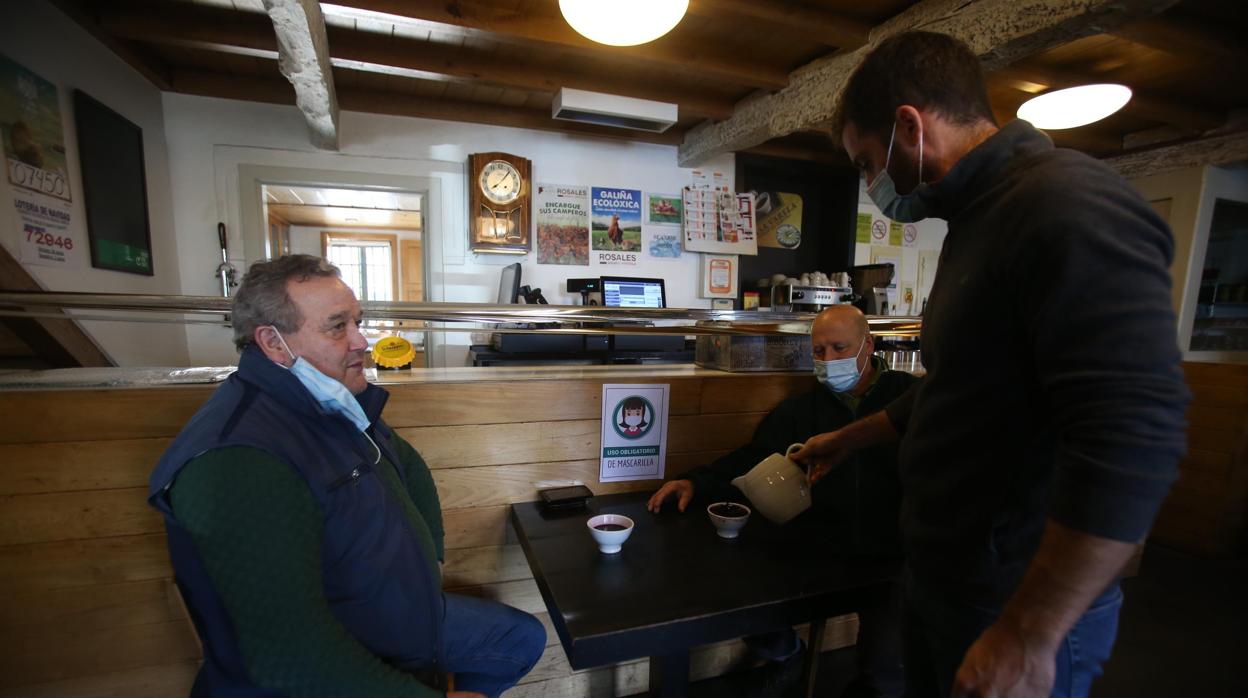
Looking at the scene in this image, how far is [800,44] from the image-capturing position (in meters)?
2.53

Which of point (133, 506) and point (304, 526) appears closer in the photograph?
point (304, 526)

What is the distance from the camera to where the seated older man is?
124cm

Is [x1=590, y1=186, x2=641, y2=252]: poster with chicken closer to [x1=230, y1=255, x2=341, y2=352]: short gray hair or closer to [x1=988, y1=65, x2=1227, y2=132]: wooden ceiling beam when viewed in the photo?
[x1=988, y1=65, x2=1227, y2=132]: wooden ceiling beam

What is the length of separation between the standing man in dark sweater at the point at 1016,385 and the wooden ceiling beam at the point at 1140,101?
246 cm

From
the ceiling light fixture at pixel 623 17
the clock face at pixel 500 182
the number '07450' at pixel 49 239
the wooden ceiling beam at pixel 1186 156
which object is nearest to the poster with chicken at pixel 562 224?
the clock face at pixel 500 182

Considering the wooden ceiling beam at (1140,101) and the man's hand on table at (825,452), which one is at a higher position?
the wooden ceiling beam at (1140,101)

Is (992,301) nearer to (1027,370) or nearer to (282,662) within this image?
(1027,370)

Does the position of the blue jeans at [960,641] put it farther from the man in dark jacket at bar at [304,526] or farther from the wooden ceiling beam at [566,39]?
Answer: the wooden ceiling beam at [566,39]

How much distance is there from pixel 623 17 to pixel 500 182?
205 cm

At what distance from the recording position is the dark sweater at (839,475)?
1205 millimetres

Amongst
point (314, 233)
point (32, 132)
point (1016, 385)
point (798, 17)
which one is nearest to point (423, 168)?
point (32, 132)

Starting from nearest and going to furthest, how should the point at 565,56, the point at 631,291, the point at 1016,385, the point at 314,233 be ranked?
the point at 1016,385 → the point at 565,56 → the point at 631,291 → the point at 314,233

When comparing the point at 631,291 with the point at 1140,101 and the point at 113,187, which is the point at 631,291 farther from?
the point at 1140,101

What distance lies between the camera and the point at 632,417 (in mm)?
1506
